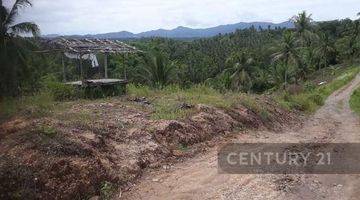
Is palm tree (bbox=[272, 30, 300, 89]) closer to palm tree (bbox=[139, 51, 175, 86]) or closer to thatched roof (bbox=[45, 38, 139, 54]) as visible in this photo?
palm tree (bbox=[139, 51, 175, 86])

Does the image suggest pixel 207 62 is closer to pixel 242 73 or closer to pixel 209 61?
pixel 209 61

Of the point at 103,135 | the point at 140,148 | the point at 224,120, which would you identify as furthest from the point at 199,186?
the point at 224,120

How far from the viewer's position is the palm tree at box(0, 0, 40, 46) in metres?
19.2

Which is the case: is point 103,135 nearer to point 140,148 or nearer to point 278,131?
point 140,148

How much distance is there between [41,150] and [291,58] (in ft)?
121

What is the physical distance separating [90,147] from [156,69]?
14.3 m

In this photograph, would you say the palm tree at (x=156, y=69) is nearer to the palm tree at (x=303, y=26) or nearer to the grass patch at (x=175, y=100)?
the grass patch at (x=175, y=100)

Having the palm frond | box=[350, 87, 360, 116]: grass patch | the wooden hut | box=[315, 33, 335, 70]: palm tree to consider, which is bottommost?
box=[350, 87, 360, 116]: grass patch

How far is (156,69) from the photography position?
22438 mm

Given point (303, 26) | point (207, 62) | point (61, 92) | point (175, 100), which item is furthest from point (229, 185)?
point (207, 62)

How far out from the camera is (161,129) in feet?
33.6

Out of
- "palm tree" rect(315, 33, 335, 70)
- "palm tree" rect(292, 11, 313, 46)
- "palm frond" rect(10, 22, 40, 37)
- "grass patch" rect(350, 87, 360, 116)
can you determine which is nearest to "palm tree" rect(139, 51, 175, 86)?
"palm frond" rect(10, 22, 40, 37)

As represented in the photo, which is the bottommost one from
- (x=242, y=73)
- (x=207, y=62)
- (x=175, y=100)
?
(x=207, y=62)

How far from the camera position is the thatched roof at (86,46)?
54.8 ft
